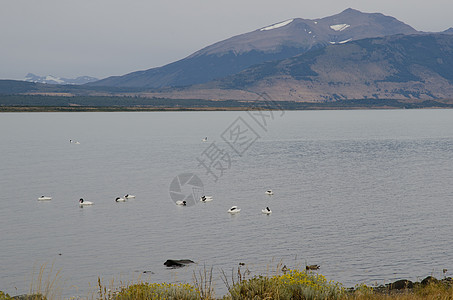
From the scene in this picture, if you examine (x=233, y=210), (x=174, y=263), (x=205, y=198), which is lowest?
(x=205, y=198)

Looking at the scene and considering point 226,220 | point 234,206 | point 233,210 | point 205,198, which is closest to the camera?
point 226,220

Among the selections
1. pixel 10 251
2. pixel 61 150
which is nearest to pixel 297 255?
pixel 10 251

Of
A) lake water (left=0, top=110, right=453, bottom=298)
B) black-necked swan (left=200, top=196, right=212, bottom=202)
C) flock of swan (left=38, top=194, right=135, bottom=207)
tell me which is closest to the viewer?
lake water (left=0, top=110, right=453, bottom=298)

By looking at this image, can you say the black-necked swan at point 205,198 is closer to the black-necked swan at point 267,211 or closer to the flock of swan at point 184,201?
the flock of swan at point 184,201

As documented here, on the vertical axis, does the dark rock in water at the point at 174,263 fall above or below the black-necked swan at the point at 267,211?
above

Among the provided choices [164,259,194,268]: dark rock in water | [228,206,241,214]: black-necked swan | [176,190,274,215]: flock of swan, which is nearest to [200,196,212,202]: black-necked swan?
[176,190,274,215]: flock of swan

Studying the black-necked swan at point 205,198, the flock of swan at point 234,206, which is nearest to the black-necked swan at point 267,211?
the flock of swan at point 234,206

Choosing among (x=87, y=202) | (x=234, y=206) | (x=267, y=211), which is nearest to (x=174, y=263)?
(x=267, y=211)

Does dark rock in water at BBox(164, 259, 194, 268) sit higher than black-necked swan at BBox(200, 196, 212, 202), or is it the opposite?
dark rock in water at BBox(164, 259, 194, 268)

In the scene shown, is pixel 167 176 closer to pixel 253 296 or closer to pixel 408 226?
pixel 408 226

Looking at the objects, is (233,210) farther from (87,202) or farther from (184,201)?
(87,202)

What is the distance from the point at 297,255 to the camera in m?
31.7

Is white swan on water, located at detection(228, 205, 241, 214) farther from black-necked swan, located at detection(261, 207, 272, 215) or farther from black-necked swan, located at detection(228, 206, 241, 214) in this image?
black-necked swan, located at detection(261, 207, 272, 215)

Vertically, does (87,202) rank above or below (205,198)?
above
